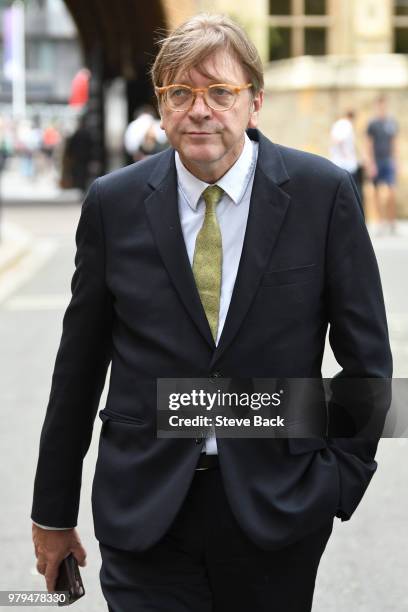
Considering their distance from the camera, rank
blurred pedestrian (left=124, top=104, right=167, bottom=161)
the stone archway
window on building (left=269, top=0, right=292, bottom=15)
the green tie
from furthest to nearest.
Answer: the stone archway < window on building (left=269, top=0, right=292, bottom=15) < blurred pedestrian (left=124, top=104, right=167, bottom=161) < the green tie

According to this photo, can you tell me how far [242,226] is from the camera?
110 inches

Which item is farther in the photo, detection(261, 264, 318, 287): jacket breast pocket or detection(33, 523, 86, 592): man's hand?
detection(33, 523, 86, 592): man's hand

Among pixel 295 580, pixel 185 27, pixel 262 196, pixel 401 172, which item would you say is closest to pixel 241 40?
pixel 185 27

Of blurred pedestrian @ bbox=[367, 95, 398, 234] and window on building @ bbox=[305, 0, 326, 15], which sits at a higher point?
window on building @ bbox=[305, 0, 326, 15]

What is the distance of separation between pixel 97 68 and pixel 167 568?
29.7m

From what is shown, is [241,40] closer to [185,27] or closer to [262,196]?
[185,27]

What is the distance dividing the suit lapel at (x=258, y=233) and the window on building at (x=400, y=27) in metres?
22.6

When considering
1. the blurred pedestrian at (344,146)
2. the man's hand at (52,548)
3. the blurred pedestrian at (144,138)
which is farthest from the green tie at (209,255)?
the blurred pedestrian at (344,146)

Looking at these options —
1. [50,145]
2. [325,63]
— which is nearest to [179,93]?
[325,63]

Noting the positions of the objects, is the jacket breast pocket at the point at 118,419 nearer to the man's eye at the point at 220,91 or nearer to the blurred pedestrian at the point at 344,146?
the man's eye at the point at 220,91

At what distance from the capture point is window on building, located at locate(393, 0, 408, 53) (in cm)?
2477

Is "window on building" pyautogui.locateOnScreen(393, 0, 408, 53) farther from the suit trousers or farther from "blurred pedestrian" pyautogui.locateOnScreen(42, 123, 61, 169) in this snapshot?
"blurred pedestrian" pyautogui.locateOnScreen(42, 123, 61, 169)

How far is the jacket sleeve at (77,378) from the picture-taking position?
2834 millimetres

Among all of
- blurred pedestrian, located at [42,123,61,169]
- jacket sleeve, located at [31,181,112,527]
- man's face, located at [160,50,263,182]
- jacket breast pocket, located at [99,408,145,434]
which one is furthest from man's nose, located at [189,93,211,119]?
blurred pedestrian, located at [42,123,61,169]
